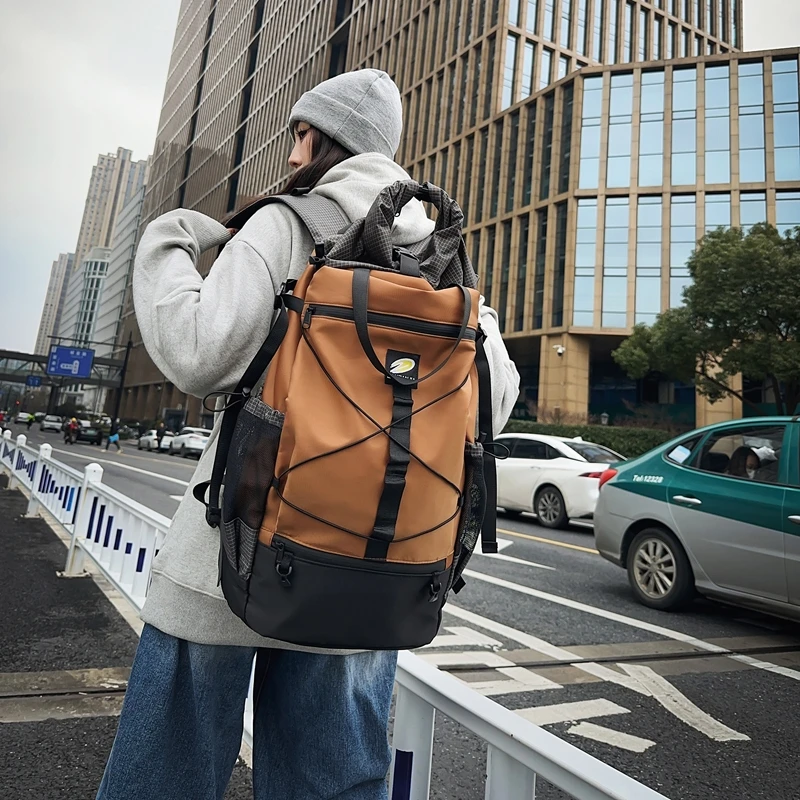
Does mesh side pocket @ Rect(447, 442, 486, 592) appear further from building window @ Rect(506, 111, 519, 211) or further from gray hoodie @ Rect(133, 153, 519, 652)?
building window @ Rect(506, 111, 519, 211)

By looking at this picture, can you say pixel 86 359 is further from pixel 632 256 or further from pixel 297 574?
pixel 297 574

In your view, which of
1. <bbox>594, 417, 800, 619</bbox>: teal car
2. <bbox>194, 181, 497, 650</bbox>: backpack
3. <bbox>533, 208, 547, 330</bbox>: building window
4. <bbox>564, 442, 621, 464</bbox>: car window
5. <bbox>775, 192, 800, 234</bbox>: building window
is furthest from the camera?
<bbox>533, 208, 547, 330</bbox>: building window

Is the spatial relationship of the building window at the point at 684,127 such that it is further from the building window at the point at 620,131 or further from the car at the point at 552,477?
the car at the point at 552,477

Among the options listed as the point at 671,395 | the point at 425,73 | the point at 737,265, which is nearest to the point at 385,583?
the point at 737,265

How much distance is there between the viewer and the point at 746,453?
4719 mm

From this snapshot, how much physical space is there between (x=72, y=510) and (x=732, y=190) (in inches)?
1260

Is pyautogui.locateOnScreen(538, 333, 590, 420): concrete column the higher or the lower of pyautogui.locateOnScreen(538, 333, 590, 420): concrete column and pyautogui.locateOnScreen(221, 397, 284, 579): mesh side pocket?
the higher

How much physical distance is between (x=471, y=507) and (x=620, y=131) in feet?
116

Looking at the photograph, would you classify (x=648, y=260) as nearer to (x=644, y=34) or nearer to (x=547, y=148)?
(x=547, y=148)

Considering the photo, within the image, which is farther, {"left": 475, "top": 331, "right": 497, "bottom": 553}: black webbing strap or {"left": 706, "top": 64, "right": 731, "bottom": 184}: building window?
{"left": 706, "top": 64, "right": 731, "bottom": 184}: building window

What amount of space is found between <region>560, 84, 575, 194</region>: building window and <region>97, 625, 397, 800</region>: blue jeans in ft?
112

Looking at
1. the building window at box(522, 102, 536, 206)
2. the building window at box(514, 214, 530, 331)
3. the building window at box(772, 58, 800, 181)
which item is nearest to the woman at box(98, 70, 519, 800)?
the building window at box(514, 214, 530, 331)

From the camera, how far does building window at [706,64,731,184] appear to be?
98.5 ft

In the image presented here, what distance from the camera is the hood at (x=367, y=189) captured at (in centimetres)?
117
